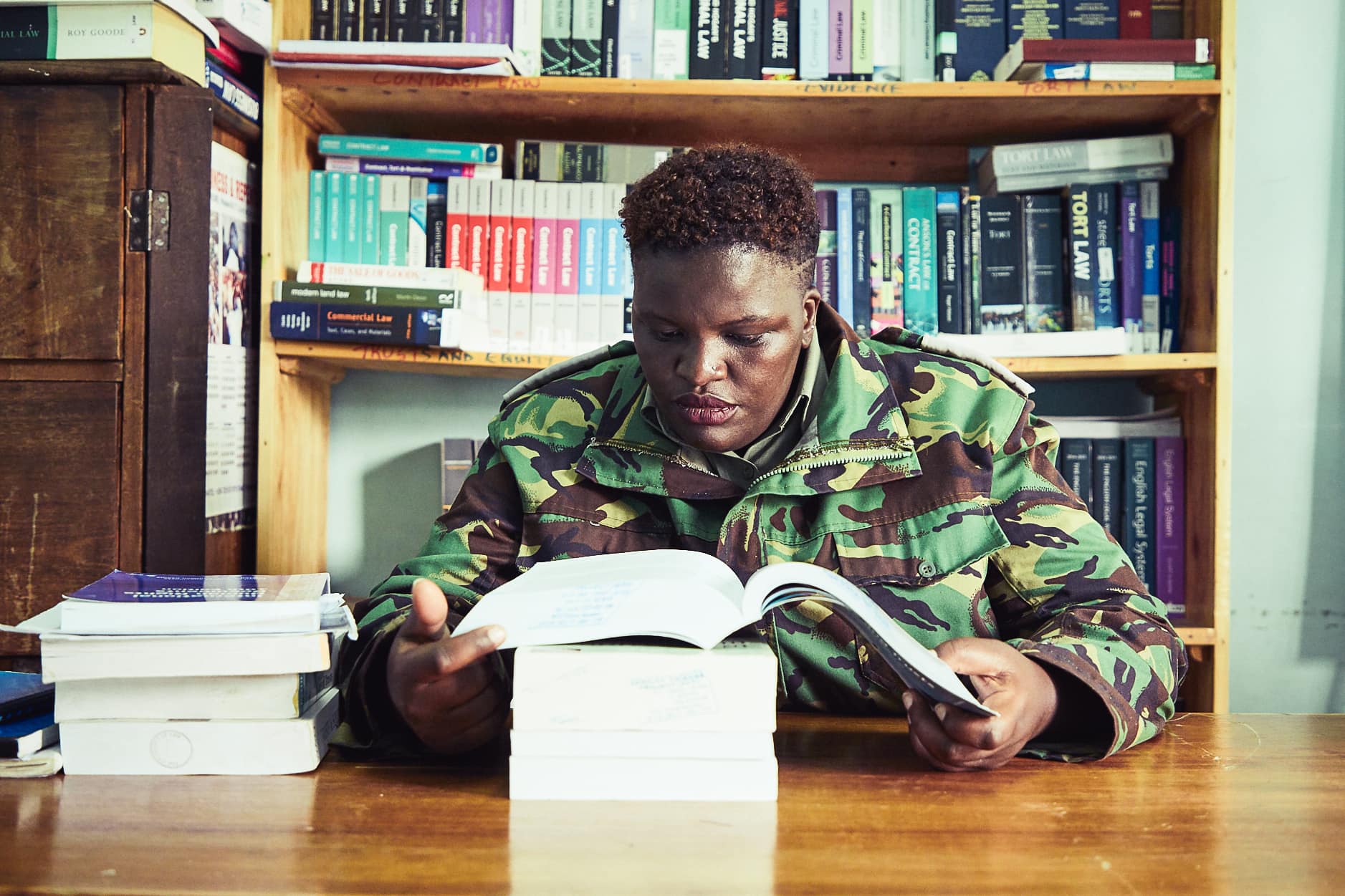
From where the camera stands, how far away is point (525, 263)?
1856 mm

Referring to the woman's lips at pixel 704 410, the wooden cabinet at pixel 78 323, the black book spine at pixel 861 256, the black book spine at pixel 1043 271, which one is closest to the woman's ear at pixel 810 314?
the woman's lips at pixel 704 410

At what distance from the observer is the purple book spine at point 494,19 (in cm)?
181

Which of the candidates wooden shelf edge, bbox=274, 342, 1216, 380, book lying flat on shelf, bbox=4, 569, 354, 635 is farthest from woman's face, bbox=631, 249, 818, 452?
wooden shelf edge, bbox=274, 342, 1216, 380

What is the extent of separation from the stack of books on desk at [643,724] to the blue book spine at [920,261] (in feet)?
3.84

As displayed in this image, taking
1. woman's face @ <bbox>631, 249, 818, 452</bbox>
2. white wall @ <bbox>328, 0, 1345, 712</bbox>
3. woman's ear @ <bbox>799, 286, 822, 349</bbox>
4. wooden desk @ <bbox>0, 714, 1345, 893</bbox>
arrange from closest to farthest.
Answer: wooden desk @ <bbox>0, 714, 1345, 893</bbox>
woman's face @ <bbox>631, 249, 818, 452</bbox>
woman's ear @ <bbox>799, 286, 822, 349</bbox>
white wall @ <bbox>328, 0, 1345, 712</bbox>

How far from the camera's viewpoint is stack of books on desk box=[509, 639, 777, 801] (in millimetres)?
728

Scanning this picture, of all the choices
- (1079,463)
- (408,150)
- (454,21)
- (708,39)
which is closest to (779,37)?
(708,39)

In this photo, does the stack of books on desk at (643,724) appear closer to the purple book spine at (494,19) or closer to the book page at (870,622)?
the book page at (870,622)

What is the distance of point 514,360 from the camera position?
5.82ft

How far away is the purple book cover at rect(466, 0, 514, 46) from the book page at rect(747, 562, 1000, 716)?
1325 millimetres

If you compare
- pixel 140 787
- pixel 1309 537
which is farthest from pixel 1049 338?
pixel 140 787

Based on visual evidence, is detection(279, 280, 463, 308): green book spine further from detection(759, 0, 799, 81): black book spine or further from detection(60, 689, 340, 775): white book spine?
detection(60, 689, 340, 775): white book spine

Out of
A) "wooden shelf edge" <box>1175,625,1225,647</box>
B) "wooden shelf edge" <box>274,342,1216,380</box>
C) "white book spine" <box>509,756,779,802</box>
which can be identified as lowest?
"wooden shelf edge" <box>1175,625,1225,647</box>

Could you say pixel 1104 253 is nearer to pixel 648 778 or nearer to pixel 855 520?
pixel 855 520
